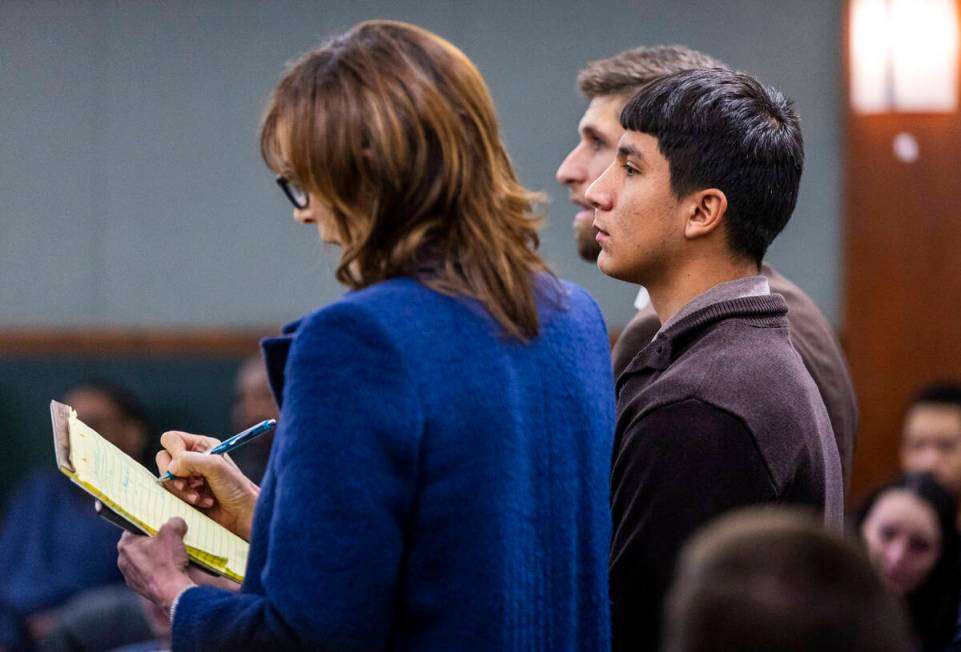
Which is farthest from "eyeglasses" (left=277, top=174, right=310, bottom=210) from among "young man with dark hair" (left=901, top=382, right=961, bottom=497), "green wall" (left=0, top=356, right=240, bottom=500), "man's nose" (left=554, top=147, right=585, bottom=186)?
"green wall" (left=0, top=356, right=240, bottom=500)

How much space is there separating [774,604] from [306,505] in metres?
0.44

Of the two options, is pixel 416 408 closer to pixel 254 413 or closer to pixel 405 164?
pixel 405 164

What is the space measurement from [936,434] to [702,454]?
240cm

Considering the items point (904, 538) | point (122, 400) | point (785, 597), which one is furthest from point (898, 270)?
point (785, 597)

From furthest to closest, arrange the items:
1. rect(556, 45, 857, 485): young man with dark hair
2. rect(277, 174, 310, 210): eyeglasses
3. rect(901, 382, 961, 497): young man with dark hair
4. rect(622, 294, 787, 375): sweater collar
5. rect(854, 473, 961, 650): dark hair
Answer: rect(901, 382, 961, 497): young man with dark hair
rect(854, 473, 961, 650): dark hair
rect(556, 45, 857, 485): young man with dark hair
rect(622, 294, 787, 375): sweater collar
rect(277, 174, 310, 210): eyeglasses

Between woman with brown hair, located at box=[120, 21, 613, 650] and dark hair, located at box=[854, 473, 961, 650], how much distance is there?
5.51 ft

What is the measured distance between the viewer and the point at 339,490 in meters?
1.14

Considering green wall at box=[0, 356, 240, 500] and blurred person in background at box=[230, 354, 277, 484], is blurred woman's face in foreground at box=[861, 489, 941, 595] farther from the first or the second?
green wall at box=[0, 356, 240, 500]

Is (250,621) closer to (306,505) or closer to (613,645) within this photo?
(306,505)

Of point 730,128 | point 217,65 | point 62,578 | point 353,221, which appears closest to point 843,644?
point 353,221

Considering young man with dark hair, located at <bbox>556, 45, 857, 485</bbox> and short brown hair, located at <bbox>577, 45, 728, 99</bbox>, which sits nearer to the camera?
young man with dark hair, located at <bbox>556, 45, 857, 485</bbox>

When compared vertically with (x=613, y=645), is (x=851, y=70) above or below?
above

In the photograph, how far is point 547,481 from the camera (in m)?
1.27

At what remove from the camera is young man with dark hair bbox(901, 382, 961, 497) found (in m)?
3.57
